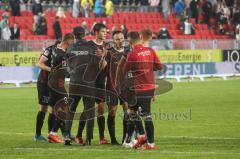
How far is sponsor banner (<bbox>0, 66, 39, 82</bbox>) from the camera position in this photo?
3634cm

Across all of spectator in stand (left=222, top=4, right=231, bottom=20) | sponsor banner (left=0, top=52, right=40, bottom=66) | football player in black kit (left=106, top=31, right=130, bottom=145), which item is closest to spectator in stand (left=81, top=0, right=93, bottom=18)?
sponsor banner (left=0, top=52, right=40, bottom=66)

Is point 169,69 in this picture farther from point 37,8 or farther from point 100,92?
point 100,92

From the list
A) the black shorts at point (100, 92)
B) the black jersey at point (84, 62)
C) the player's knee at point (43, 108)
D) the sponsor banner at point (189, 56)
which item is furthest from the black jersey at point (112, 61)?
the sponsor banner at point (189, 56)

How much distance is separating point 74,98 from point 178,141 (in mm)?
2261

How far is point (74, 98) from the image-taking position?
16.0 m

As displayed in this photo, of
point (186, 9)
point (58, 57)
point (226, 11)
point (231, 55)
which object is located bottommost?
point (231, 55)

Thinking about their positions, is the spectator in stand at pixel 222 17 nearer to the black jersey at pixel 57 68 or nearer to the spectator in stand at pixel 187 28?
the spectator in stand at pixel 187 28

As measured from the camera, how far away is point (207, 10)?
52344 millimetres

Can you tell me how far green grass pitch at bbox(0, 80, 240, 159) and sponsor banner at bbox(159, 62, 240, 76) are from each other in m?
8.59

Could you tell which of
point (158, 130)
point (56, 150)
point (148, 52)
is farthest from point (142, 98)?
point (158, 130)

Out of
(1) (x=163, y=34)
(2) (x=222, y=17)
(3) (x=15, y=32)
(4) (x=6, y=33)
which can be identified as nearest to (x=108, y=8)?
(1) (x=163, y=34)

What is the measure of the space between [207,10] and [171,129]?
33.8 metres

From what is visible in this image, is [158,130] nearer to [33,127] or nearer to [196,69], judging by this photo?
[33,127]

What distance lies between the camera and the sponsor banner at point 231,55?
44.8m
